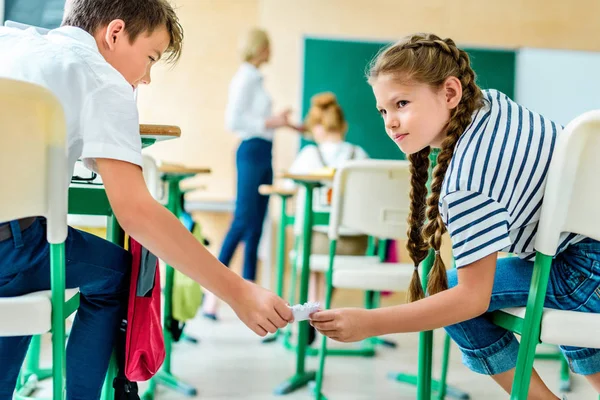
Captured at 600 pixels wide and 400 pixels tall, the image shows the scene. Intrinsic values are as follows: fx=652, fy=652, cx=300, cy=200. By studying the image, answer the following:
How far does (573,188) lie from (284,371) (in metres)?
1.67

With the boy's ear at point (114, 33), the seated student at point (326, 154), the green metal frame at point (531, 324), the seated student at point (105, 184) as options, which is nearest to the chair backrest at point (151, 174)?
the seated student at point (105, 184)

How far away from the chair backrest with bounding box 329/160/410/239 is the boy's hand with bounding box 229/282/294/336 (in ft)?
3.13

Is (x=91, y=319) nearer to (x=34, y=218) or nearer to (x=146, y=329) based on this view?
(x=146, y=329)

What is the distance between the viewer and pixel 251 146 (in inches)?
142

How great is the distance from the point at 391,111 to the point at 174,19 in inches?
18.6

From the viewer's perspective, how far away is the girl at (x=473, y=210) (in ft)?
3.83

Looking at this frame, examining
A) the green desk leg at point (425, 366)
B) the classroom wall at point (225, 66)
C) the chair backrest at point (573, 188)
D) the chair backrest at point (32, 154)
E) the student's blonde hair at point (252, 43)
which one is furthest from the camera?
the classroom wall at point (225, 66)

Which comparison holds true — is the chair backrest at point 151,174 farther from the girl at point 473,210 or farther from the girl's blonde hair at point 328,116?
the girl's blonde hair at point 328,116

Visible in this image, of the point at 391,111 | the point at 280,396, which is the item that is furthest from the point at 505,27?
the point at 391,111

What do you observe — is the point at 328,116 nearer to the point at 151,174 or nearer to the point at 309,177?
the point at 309,177

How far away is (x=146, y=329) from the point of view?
1378 mm

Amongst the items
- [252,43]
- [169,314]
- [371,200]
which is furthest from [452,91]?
[252,43]

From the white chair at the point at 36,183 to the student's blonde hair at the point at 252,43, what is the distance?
269 centimetres

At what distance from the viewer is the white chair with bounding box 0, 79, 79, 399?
993 millimetres
